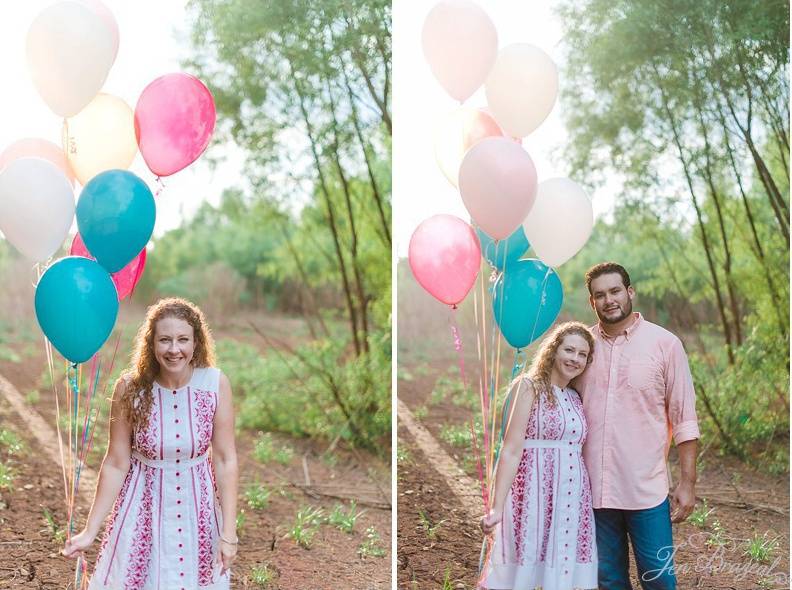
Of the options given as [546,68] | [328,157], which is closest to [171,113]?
[546,68]

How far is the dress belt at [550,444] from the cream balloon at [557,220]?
21.4 inches

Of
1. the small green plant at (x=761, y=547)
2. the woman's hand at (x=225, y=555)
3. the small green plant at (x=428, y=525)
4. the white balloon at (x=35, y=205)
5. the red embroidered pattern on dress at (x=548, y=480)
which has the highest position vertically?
the white balloon at (x=35, y=205)

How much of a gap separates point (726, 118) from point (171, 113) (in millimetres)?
2596

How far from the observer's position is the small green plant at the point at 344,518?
364 centimetres

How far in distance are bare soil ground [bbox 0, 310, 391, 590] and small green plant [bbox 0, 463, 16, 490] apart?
0.8 inches

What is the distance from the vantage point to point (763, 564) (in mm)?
3156

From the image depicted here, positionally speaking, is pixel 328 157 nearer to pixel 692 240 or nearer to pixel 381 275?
pixel 381 275

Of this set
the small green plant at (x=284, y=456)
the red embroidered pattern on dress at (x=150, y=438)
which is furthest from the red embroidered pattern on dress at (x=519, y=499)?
the small green plant at (x=284, y=456)

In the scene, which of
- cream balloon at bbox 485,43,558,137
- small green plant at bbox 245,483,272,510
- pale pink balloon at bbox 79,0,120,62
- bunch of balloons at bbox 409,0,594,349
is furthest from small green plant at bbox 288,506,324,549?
pale pink balloon at bbox 79,0,120,62

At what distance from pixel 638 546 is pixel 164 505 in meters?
1.35

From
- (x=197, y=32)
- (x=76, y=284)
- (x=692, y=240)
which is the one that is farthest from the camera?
(x=197, y=32)

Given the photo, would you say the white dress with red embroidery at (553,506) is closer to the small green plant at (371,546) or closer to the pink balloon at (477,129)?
the pink balloon at (477,129)

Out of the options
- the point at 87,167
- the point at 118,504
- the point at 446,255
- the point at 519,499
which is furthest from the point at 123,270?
the point at 519,499

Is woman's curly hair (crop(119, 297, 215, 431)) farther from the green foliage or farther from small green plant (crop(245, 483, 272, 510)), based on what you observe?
the green foliage
